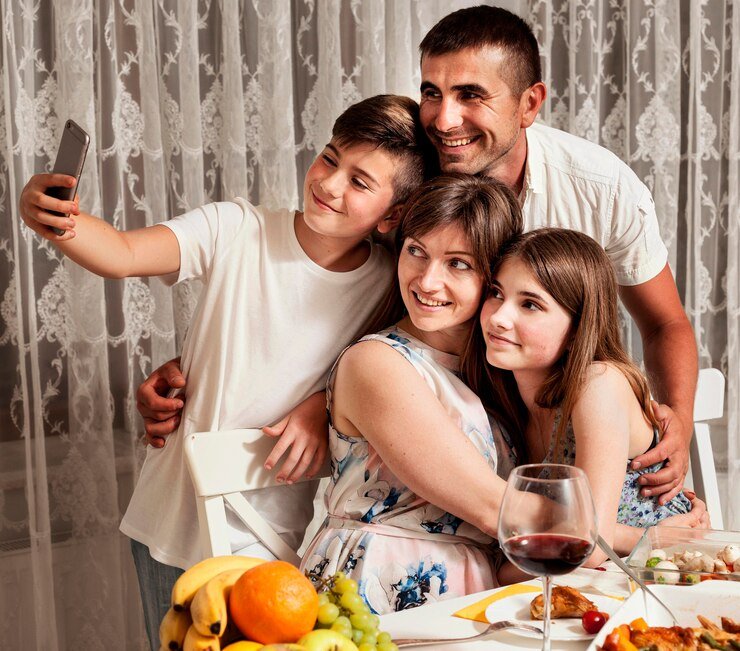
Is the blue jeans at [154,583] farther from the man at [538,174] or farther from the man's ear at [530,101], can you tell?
the man's ear at [530,101]

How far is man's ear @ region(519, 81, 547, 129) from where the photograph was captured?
1915 mm

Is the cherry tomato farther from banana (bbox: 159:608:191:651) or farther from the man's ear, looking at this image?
the man's ear

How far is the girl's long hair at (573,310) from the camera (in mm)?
1565

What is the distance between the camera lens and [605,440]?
1.51m

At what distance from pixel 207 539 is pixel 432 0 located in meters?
1.75

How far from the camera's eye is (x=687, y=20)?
2758mm

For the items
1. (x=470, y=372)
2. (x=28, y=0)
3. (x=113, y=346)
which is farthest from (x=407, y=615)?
(x=28, y=0)

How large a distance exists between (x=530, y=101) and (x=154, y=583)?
4.26 feet

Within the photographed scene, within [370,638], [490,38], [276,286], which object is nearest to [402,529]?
[276,286]

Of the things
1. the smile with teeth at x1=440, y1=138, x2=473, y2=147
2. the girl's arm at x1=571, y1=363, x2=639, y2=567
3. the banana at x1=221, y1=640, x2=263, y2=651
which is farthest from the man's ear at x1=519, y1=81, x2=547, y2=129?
the banana at x1=221, y1=640, x2=263, y2=651

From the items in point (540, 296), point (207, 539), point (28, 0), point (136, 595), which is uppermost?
point (28, 0)

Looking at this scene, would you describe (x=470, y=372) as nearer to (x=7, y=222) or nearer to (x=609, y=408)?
(x=609, y=408)

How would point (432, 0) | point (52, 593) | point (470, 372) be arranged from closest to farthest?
point (470, 372)
point (52, 593)
point (432, 0)

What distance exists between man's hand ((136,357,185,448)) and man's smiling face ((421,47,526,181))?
0.70 metres
